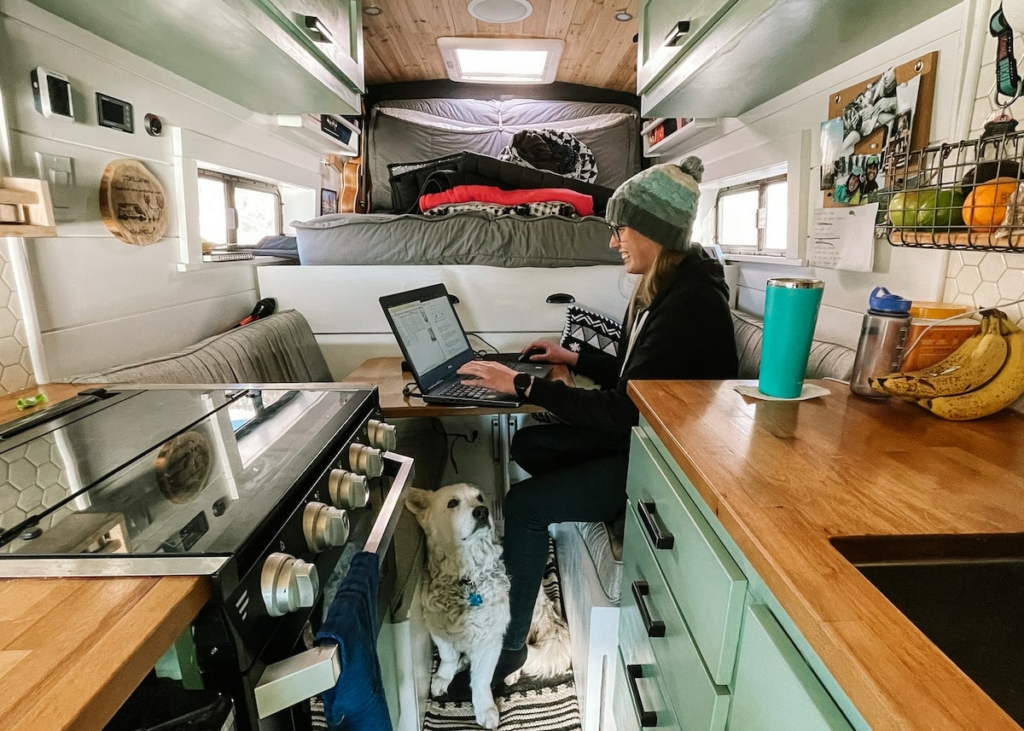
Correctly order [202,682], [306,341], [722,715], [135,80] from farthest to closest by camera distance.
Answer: [306,341] → [135,80] → [722,715] → [202,682]

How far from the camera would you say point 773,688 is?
0.50 meters

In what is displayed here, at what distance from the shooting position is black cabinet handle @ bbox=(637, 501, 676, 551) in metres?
0.79

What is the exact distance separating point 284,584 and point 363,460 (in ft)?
1.08

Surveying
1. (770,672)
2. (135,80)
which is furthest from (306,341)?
(770,672)

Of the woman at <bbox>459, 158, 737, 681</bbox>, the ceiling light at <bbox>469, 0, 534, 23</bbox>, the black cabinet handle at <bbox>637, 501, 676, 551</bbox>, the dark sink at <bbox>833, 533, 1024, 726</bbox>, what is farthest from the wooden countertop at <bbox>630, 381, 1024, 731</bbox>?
the ceiling light at <bbox>469, 0, 534, 23</bbox>

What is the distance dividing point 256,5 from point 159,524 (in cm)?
119

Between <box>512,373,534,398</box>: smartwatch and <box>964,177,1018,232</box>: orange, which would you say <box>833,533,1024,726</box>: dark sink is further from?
<box>512,373,534,398</box>: smartwatch

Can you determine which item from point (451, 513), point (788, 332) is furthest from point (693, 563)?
point (451, 513)

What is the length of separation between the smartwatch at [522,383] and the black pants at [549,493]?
0.19 meters

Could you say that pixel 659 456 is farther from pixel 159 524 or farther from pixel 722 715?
pixel 159 524

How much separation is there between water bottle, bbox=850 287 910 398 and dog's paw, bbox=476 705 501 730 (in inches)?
46.9

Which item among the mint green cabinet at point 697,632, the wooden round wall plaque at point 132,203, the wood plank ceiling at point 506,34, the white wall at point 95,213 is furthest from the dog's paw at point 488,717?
the wood plank ceiling at point 506,34

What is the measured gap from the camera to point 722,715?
2.05 feet

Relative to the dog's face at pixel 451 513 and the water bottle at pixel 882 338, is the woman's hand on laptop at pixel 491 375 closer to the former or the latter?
the dog's face at pixel 451 513
